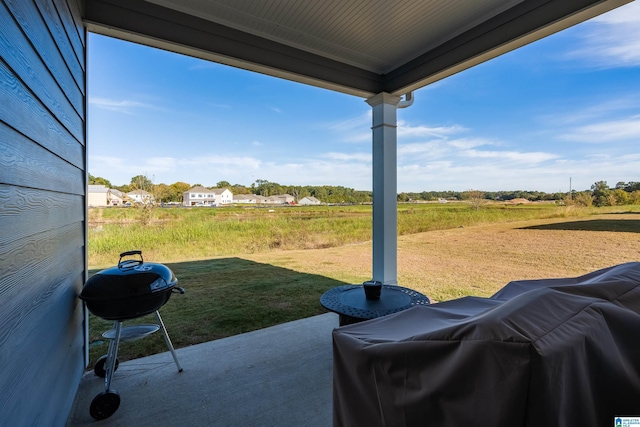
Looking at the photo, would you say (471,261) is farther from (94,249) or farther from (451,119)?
(94,249)

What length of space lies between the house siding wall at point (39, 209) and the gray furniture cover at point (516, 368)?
45.9 inches

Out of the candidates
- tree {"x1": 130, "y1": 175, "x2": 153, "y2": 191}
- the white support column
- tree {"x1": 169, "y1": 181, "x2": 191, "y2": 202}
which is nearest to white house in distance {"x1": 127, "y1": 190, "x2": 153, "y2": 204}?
tree {"x1": 130, "y1": 175, "x2": 153, "y2": 191}

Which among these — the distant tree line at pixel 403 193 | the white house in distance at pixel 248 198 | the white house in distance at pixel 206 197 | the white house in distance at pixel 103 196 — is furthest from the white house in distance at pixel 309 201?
the white house in distance at pixel 103 196

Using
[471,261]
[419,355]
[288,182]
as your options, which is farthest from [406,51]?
[288,182]

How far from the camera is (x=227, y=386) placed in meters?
1.98

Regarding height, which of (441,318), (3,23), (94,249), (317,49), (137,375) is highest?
(317,49)

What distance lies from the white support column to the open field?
1.04 meters

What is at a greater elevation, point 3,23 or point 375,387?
point 3,23

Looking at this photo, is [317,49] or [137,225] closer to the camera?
[317,49]

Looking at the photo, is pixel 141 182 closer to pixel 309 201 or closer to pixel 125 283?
pixel 309 201

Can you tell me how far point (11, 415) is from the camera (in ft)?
3.00

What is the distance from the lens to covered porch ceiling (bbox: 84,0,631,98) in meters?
2.12

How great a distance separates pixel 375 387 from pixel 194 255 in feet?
22.4

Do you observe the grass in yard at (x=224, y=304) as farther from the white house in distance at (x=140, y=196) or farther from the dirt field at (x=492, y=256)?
the white house in distance at (x=140, y=196)
